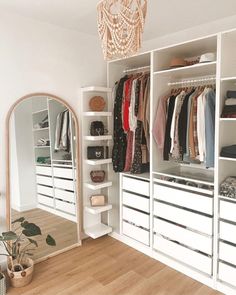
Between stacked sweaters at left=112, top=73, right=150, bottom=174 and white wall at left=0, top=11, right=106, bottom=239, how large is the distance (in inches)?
18.5

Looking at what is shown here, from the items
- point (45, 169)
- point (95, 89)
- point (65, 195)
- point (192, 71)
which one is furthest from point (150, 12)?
point (65, 195)

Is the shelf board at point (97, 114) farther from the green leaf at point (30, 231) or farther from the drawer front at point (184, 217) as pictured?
the green leaf at point (30, 231)

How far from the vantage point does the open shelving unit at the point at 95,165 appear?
9.71 ft

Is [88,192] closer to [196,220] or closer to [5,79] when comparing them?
[196,220]

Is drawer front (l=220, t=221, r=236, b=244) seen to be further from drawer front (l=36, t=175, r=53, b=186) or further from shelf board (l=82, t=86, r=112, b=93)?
shelf board (l=82, t=86, r=112, b=93)

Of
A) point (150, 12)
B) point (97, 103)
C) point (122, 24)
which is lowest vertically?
point (97, 103)

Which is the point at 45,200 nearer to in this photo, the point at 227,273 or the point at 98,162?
the point at 98,162

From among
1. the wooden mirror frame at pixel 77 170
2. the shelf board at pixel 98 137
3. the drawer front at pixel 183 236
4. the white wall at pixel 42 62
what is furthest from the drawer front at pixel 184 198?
the white wall at pixel 42 62

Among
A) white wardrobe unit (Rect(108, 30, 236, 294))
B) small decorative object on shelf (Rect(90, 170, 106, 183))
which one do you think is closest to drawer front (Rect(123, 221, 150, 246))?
white wardrobe unit (Rect(108, 30, 236, 294))

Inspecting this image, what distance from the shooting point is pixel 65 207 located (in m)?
2.89

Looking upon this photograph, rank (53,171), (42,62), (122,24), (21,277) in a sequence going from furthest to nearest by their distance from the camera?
(53,171) < (42,62) < (21,277) < (122,24)

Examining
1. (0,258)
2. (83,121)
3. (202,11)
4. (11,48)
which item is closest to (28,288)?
(0,258)

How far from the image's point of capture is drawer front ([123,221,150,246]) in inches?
110

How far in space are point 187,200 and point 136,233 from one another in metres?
0.83
